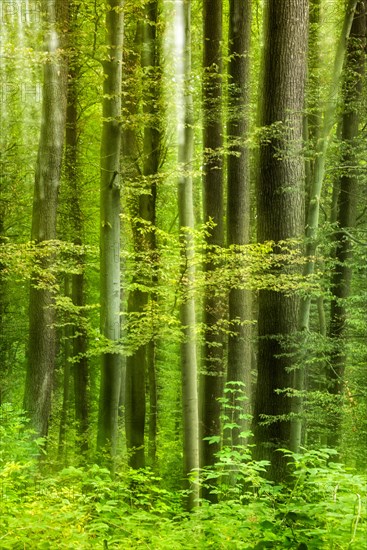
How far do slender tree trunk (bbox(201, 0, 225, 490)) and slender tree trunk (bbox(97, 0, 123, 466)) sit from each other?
209 cm

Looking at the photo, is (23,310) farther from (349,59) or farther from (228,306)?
(349,59)

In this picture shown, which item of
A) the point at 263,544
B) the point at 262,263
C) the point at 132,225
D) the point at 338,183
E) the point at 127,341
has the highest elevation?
the point at 338,183

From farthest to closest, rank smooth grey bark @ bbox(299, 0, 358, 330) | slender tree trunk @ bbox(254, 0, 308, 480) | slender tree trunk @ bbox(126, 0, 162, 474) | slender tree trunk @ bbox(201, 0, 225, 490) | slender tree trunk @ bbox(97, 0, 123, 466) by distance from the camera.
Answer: slender tree trunk @ bbox(126, 0, 162, 474)
slender tree trunk @ bbox(201, 0, 225, 490)
slender tree trunk @ bbox(97, 0, 123, 466)
slender tree trunk @ bbox(254, 0, 308, 480)
smooth grey bark @ bbox(299, 0, 358, 330)

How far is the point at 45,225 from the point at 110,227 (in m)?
1.80

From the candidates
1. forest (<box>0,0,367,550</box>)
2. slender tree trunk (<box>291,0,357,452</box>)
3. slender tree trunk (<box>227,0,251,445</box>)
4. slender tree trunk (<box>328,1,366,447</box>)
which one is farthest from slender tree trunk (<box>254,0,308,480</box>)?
slender tree trunk (<box>227,0,251,445</box>)

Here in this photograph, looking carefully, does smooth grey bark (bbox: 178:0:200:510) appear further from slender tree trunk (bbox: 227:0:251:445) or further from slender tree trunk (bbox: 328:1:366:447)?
slender tree trunk (bbox: 227:0:251:445)

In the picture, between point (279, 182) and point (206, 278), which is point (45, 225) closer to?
point (206, 278)

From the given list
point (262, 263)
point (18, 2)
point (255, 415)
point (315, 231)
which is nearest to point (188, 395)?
point (255, 415)

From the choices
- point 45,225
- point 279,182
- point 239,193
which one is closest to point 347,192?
point 239,193

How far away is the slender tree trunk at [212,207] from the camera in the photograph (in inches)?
453

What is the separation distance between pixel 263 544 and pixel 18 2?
1284cm

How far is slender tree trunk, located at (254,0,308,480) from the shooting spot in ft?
25.6

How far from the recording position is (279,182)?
8.13m

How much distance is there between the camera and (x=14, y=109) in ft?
59.9
